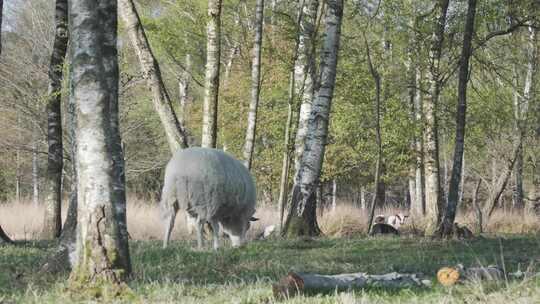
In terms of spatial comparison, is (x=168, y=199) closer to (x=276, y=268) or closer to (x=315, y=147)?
(x=315, y=147)

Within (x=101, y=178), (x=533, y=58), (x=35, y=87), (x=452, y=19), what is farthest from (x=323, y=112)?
(x=35, y=87)

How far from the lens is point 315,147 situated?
49.5ft

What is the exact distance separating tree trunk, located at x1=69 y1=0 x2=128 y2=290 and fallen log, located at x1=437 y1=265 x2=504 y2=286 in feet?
8.98

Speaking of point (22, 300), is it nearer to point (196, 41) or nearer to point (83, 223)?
point (83, 223)

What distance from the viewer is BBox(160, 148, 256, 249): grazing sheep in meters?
12.1

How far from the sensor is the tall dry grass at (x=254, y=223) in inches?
745

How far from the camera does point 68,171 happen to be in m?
38.2

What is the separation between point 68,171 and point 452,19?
76.3 feet

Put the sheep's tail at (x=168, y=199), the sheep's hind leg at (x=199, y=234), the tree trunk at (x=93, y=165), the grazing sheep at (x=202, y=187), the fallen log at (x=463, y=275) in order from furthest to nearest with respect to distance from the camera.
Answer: the sheep's tail at (x=168, y=199), the grazing sheep at (x=202, y=187), the sheep's hind leg at (x=199, y=234), the fallen log at (x=463, y=275), the tree trunk at (x=93, y=165)

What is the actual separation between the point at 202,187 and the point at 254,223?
8.98 metres

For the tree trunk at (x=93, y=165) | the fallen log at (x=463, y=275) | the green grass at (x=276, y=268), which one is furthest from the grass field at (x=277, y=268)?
the tree trunk at (x=93, y=165)

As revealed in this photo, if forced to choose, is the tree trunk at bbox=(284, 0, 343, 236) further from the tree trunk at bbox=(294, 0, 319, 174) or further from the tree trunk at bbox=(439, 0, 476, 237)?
the tree trunk at bbox=(439, 0, 476, 237)

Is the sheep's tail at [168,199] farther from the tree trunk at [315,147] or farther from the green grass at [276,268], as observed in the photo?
the tree trunk at [315,147]

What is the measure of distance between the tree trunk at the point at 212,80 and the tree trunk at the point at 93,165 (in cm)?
996
